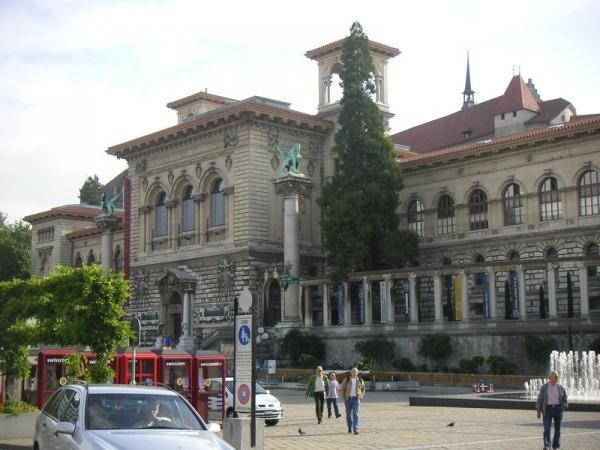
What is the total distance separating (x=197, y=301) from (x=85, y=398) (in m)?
52.8

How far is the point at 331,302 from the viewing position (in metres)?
60.0

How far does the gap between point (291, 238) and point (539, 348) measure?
19006 millimetres

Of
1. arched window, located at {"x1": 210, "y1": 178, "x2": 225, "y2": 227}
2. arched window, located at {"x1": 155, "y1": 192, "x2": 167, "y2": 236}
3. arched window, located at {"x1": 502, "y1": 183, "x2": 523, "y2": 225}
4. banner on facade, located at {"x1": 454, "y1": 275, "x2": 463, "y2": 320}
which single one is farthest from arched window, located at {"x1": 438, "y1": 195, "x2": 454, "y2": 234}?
arched window, located at {"x1": 155, "y1": 192, "x2": 167, "y2": 236}

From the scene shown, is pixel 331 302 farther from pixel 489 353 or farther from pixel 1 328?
pixel 1 328

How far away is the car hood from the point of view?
450 inches

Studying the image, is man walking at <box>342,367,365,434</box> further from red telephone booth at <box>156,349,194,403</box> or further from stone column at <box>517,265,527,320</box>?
stone column at <box>517,265,527,320</box>

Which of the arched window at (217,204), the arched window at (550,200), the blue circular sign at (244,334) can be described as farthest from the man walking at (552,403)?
the arched window at (217,204)

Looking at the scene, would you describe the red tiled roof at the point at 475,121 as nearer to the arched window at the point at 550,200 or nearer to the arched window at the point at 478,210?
the arched window at the point at 478,210

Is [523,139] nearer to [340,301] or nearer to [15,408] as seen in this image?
[340,301]

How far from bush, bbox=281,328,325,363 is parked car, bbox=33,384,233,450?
41.1m

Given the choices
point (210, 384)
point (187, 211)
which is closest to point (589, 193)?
point (187, 211)

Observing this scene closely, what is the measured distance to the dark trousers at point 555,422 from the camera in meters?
18.3

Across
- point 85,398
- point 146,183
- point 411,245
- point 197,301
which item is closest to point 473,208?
point 411,245

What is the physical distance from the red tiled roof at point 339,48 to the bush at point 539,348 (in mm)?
29307
